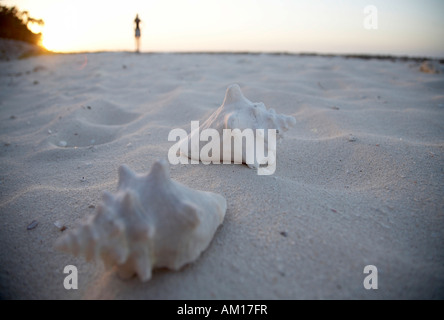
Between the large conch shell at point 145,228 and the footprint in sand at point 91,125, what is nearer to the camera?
the large conch shell at point 145,228

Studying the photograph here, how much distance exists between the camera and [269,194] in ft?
5.45

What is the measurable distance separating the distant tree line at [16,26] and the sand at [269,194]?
9.00 meters

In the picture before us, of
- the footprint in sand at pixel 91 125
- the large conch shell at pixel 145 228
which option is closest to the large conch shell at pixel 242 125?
the large conch shell at pixel 145 228

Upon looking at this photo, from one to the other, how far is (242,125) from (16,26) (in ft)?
43.6

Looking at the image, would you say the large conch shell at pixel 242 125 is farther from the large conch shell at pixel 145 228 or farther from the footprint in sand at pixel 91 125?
the footprint in sand at pixel 91 125

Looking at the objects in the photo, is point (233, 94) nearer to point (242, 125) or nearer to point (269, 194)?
point (242, 125)

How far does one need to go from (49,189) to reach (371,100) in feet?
13.5

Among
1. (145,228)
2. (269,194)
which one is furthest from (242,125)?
(145,228)

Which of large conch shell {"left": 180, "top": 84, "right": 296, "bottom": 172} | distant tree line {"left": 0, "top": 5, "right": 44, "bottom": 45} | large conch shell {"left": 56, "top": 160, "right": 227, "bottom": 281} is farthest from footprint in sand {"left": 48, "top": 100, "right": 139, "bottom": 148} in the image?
distant tree line {"left": 0, "top": 5, "right": 44, "bottom": 45}

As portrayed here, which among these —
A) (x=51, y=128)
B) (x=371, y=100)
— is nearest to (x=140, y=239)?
(x=51, y=128)

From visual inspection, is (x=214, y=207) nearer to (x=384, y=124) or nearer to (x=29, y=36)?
(x=384, y=124)

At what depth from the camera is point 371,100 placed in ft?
12.4

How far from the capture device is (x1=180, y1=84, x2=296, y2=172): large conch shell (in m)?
1.86

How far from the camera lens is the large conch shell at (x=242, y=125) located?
1856 millimetres
